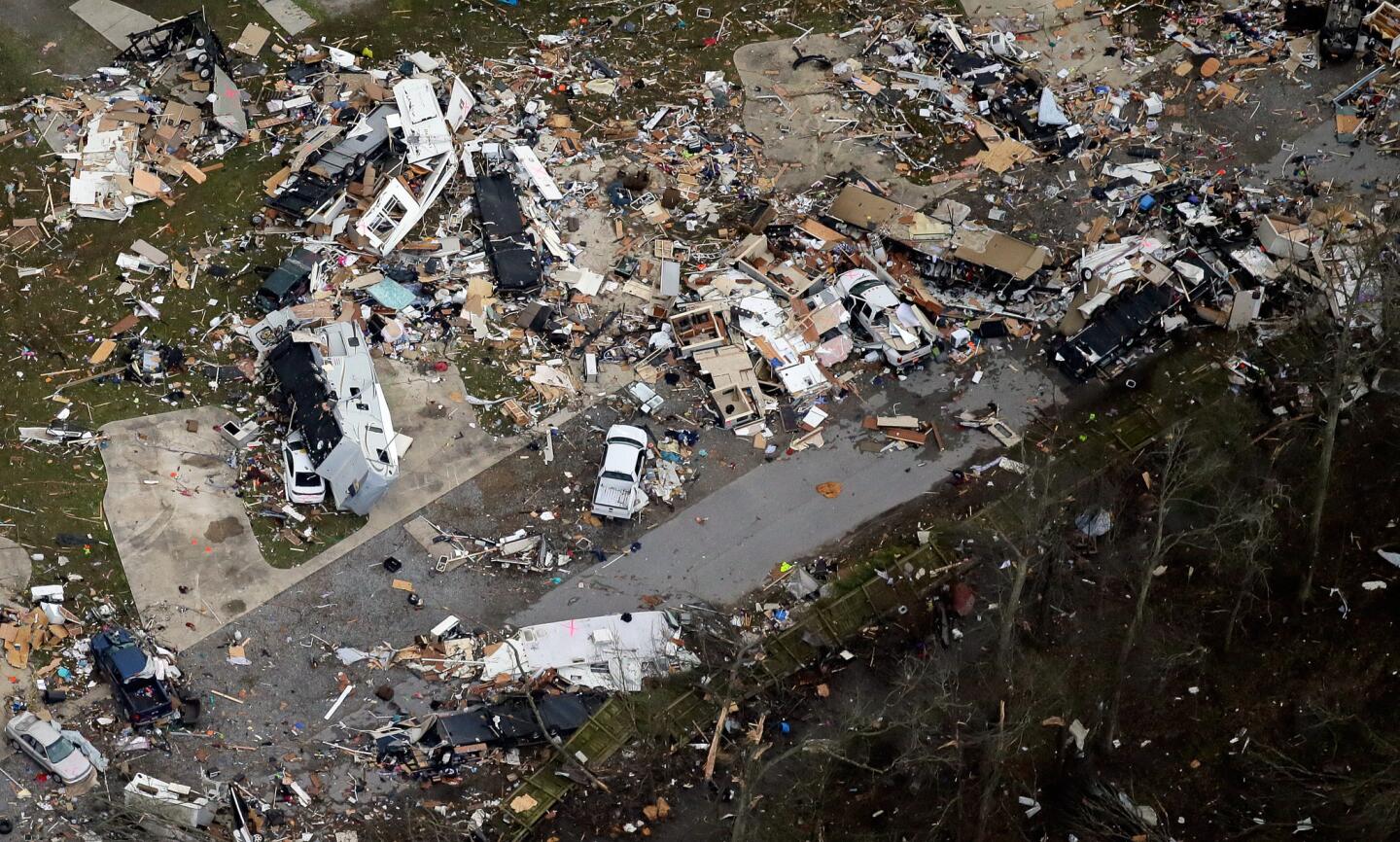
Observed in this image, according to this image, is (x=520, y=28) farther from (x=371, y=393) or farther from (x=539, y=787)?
(x=539, y=787)

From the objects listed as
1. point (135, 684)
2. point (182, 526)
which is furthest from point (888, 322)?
point (135, 684)

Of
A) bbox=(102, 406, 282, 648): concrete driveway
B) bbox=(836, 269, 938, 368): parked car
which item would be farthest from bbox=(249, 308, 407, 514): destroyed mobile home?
bbox=(836, 269, 938, 368): parked car

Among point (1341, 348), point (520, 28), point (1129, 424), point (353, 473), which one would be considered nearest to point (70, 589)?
point (353, 473)

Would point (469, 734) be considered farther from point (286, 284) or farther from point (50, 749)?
point (286, 284)

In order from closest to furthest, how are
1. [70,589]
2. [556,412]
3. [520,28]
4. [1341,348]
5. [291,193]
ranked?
1. [1341,348]
2. [70,589]
3. [556,412]
4. [291,193]
5. [520,28]

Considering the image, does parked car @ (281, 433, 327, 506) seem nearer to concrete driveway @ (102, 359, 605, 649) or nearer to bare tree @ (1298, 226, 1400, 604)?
concrete driveway @ (102, 359, 605, 649)

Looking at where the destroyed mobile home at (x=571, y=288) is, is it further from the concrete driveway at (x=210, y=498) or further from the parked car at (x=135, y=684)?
the concrete driveway at (x=210, y=498)
